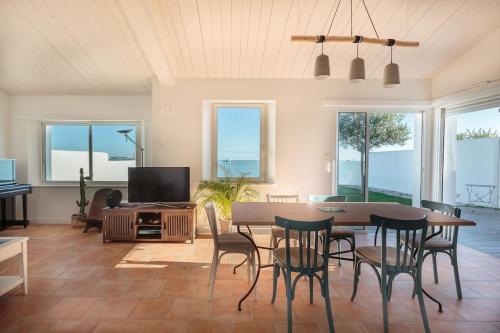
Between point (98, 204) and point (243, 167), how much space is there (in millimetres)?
2589

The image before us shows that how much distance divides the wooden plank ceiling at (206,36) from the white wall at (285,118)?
19cm

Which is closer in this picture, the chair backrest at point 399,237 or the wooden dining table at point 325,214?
the chair backrest at point 399,237

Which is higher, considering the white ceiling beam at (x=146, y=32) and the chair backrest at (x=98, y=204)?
the white ceiling beam at (x=146, y=32)

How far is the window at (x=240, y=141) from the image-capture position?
4992mm

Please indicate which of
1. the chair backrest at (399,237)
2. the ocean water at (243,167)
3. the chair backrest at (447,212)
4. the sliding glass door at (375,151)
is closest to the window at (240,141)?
the ocean water at (243,167)

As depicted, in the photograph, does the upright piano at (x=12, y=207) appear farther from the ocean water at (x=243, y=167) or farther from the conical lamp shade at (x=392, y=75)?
the conical lamp shade at (x=392, y=75)

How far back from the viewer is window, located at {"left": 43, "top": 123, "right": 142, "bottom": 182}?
18.0 feet

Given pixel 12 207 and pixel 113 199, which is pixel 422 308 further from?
pixel 12 207

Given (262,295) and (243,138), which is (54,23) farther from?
(262,295)

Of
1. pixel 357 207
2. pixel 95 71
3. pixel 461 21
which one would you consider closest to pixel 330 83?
pixel 461 21

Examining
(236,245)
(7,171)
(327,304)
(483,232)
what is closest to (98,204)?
(7,171)

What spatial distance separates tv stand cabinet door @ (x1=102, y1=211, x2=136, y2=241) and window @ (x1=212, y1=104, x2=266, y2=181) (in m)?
1.53

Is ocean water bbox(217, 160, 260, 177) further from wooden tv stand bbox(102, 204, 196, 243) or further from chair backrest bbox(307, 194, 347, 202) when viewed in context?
chair backrest bbox(307, 194, 347, 202)

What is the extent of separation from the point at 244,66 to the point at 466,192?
4.59 meters
